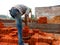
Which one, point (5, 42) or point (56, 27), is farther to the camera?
point (56, 27)

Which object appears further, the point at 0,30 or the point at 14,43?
the point at 0,30

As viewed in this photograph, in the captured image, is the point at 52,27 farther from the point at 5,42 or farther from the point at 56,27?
the point at 5,42

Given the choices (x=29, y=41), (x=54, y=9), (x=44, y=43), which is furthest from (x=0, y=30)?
(x=54, y=9)

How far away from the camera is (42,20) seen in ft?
41.5

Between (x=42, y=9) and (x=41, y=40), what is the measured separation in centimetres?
1949

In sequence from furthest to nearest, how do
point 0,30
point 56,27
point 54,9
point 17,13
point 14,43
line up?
point 54,9 < point 56,27 < point 0,30 < point 14,43 < point 17,13

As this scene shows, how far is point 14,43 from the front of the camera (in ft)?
20.0

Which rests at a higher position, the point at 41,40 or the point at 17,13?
the point at 17,13

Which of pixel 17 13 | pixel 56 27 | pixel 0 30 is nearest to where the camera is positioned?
pixel 17 13

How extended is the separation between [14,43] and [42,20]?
6764 mm

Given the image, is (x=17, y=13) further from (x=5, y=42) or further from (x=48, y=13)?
(x=48, y=13)

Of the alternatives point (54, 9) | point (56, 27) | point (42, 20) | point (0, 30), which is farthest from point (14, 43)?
point (54, 9)

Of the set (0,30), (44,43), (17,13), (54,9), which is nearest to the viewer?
(17,13)

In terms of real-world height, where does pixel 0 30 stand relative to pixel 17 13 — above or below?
below
